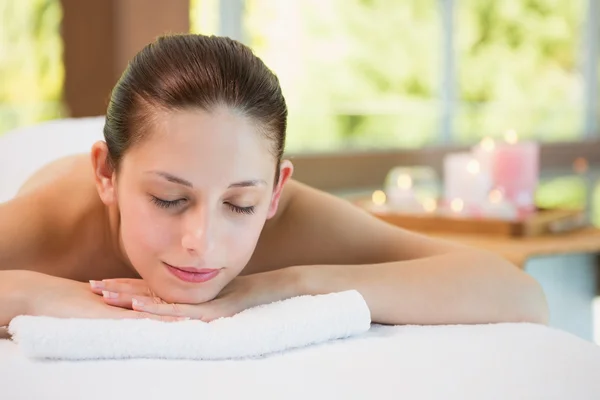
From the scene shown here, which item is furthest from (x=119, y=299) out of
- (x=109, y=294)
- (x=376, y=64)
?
(x=376, y=64)

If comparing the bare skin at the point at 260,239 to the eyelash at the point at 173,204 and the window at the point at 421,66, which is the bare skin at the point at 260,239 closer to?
the eyelash at the point at 173,204

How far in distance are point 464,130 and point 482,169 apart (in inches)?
93.6

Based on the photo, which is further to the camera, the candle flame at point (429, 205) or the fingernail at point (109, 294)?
the candle flame at point (429, 205)

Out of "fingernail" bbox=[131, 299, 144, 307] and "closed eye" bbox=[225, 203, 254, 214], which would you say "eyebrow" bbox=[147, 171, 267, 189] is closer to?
"closed eye" bbox=[225, 203, 254, 214]

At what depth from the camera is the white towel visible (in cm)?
102

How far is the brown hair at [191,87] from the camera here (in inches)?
46.6

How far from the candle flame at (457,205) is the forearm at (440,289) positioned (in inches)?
40.0

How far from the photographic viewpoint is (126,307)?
121 cm

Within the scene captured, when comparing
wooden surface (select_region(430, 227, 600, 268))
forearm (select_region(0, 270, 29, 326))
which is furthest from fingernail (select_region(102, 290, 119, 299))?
wooden surface (select_region(430, 227, 600, 268))

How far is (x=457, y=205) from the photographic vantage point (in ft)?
8.14

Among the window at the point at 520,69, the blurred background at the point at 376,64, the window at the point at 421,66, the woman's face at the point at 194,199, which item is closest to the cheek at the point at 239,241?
the woman's face at the point at 194,199

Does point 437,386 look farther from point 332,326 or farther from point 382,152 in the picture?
point 382,152

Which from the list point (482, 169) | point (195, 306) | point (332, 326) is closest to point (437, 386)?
point (332, 326)

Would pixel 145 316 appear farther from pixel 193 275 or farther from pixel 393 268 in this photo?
pixel 393 268
